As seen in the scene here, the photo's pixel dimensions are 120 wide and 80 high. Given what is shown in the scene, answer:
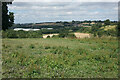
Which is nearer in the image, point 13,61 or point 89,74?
point 89,74

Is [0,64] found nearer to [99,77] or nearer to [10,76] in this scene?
[10,76]

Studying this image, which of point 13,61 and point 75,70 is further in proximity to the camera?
point 13,61

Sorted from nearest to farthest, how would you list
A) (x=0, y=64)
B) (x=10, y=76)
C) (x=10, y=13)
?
(x=10, y=76), (x=0, y=64), (x=10, y=13)

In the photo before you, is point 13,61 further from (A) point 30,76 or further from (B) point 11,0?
(B) point 11,0

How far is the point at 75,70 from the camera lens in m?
5.61

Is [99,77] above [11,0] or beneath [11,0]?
beneath

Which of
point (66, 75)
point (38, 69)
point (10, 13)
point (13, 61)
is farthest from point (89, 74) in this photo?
point (10, 13)

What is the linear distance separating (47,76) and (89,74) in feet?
4.67

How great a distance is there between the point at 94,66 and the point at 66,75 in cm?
159

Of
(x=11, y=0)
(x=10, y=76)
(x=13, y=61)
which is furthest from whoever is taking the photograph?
(x=11, y=0)

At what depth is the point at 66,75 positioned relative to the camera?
5059 mm

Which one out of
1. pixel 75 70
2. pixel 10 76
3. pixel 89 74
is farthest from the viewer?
pixel 75 70

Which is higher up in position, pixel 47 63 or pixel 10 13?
pixel 10 13

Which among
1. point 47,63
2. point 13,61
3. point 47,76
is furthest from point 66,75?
point 13,61
